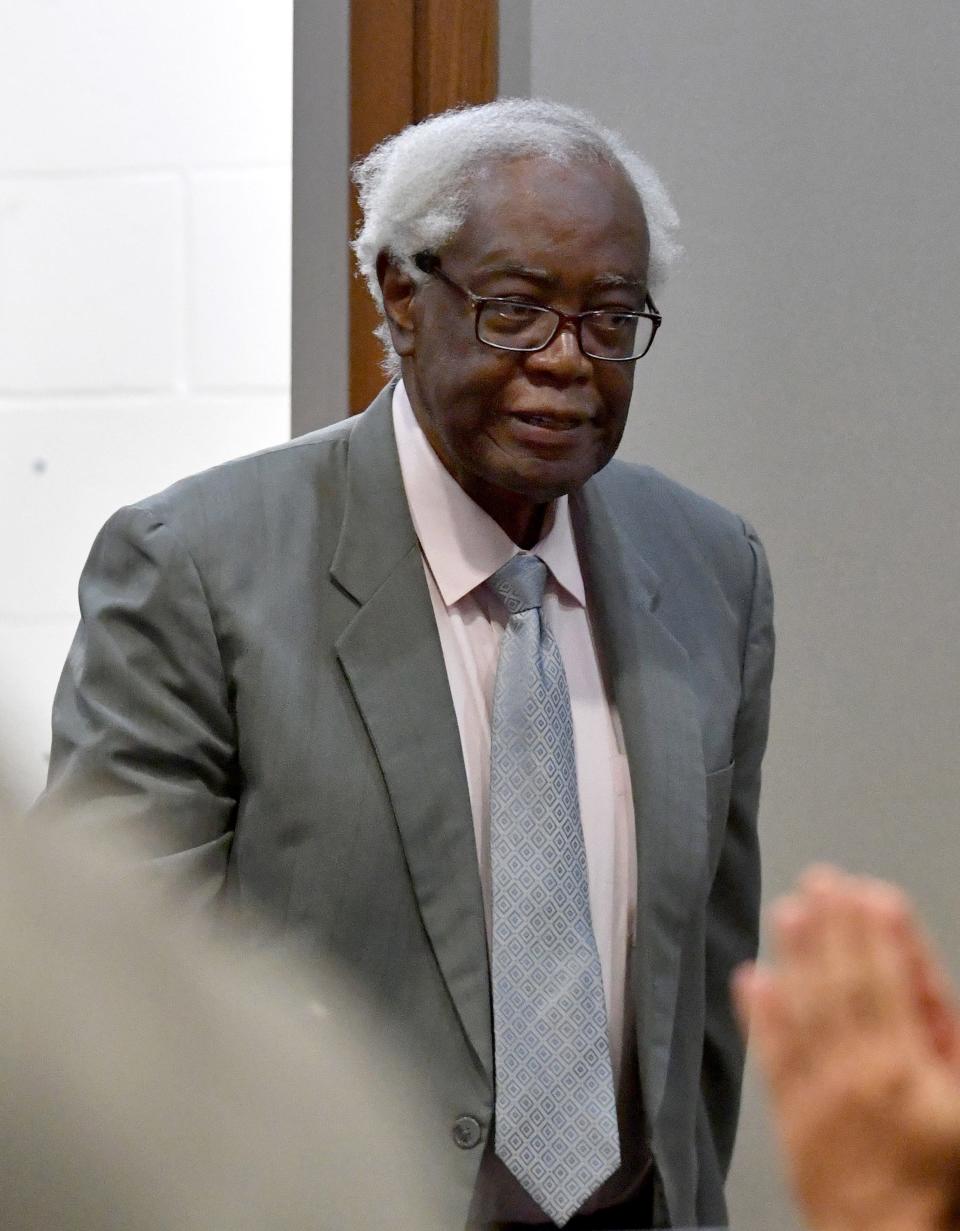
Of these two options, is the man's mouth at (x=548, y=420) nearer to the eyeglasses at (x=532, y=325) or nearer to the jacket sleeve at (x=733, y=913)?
the eyeglasses at (x=532, y=325)

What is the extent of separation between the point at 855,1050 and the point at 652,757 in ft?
3.55

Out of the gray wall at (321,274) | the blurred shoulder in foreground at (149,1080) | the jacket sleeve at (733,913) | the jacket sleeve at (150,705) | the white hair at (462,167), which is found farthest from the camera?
the gray wall at (321,274)

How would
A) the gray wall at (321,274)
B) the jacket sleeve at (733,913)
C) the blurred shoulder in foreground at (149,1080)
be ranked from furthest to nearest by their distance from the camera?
the gray wall at (321,274)
the jacket sleeve at (733,913)
the blurred shoulder in foreground at (149,1080)

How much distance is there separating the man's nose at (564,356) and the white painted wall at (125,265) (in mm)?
806

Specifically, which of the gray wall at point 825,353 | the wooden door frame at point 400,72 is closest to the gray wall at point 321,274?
the wooden door frame at point 400,72

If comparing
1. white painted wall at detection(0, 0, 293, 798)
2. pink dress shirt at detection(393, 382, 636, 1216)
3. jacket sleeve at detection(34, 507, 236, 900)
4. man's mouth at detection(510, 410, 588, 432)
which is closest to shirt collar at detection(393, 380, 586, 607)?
pink dress shirt at detection(393, 382, 636, 1216)

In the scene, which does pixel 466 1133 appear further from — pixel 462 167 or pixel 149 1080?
pixel 149 1080

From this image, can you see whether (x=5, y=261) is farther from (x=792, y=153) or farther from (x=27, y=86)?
(x=792, y=153)

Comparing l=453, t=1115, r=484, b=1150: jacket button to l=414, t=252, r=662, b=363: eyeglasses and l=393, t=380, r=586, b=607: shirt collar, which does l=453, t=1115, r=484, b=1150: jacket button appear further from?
l=414, t=252, r=662, b=363: eyeglasses

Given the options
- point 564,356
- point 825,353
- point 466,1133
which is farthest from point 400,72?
point 466,1133

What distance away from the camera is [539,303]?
4.96 ft

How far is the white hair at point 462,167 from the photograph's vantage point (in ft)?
5.07

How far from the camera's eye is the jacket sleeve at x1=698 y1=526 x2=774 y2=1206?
1733 mm

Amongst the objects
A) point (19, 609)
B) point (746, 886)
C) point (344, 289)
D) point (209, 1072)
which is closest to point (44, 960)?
point (209, 1072)
